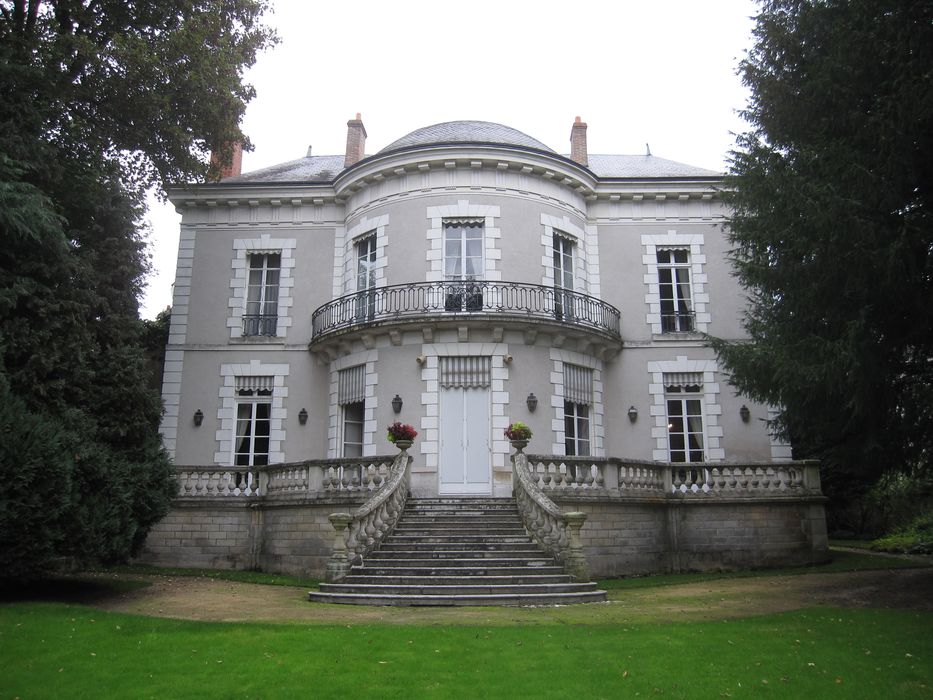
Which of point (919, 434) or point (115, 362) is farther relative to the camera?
point (115, 362)

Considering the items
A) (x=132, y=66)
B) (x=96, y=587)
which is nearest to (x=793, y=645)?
(x=96, y=587)

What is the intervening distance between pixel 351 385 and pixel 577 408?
17.0ft

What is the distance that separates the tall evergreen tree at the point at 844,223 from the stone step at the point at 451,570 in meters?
4.23

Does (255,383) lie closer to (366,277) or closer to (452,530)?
(366,277)

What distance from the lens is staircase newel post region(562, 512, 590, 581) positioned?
425 inches

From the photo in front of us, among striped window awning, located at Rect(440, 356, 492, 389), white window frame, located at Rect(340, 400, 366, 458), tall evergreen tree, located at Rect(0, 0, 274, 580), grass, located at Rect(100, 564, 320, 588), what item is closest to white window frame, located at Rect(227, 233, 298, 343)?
white window frame, located at Rect(340, 400, 366, 458)

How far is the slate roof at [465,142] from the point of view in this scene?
1748 centimetres

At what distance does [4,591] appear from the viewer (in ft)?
33.9

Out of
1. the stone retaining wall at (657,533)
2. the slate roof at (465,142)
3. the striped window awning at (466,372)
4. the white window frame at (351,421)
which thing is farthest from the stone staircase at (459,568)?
the slate roof at (465,142)

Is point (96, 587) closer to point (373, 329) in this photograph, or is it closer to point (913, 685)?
point (373, 329)

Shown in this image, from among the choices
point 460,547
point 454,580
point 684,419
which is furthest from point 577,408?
point 454,580

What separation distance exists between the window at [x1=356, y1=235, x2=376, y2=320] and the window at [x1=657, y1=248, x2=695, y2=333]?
23.2ft

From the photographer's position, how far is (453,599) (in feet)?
32.1

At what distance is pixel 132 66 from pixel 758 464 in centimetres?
1403
